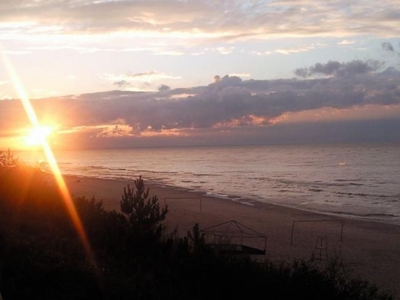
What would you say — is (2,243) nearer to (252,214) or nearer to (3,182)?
(3,182)

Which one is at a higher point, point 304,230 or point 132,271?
point 132,271


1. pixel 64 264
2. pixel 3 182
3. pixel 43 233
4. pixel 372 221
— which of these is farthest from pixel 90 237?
pixel 372 221

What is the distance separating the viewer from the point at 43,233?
12047 millimetres

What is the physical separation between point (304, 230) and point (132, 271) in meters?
18.4

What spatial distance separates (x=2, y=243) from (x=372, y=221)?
25.6 m

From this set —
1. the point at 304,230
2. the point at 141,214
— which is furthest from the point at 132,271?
the point at 304,230

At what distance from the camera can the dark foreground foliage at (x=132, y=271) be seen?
7348mm

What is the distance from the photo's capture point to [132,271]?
362 inches

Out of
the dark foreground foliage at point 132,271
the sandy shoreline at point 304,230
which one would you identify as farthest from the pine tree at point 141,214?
the sandy shoreline at point 304,230

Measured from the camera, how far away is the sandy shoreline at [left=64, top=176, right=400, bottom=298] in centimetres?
1902

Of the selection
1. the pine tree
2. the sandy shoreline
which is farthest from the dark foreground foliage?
the sandy shoreline

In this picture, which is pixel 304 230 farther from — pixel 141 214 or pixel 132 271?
pixel 132 271

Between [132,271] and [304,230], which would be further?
[304,230]

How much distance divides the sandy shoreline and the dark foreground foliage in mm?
6587
